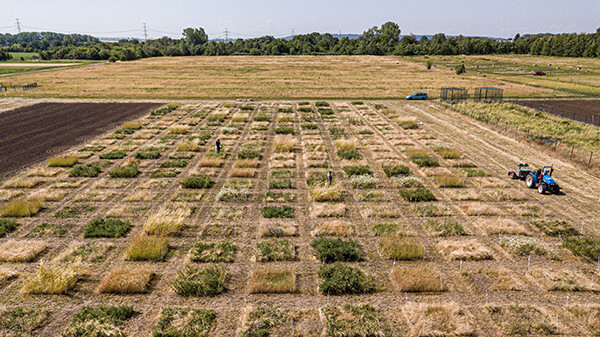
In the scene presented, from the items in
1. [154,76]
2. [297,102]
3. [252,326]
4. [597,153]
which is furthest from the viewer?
[154,76]

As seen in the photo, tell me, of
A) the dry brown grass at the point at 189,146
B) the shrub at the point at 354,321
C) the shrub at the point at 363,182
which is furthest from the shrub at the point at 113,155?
the shrub at the point at 354,321

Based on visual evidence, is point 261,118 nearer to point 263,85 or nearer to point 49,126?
point 49,126

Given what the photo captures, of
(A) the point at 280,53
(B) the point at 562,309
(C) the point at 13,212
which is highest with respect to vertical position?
(A) the point at 280,53

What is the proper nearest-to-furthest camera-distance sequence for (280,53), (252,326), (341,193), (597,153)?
(252,326)
(341,193)
(597,153)
(280,53)

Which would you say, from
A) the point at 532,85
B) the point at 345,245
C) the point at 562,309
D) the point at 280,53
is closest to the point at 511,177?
the point at 562,309

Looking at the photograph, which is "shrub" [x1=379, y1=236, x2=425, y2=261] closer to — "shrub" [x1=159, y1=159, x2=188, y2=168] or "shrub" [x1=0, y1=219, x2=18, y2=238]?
"shrub" [x1=159, y1=159, x2=188, y2=168]

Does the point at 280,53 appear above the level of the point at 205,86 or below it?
above

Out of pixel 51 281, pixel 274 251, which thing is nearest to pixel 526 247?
pixel 274 251

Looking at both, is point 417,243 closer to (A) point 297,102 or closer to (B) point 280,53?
(A) point 297,102
